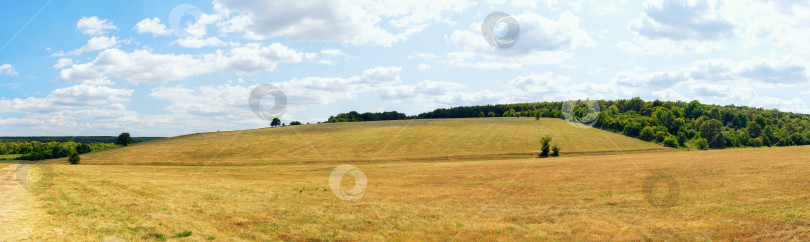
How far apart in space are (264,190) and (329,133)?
76.4m

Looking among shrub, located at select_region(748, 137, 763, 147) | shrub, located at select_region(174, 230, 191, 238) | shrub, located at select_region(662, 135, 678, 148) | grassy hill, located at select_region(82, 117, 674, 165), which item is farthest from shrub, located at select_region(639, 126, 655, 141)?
shrub, located at select_region(174, 230, 191, 238)

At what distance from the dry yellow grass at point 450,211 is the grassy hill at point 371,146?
130 ft

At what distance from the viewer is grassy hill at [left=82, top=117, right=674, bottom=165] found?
73625mm

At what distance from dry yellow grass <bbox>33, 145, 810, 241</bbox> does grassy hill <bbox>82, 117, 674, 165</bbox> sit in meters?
39.6

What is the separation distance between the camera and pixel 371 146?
85.0 metres

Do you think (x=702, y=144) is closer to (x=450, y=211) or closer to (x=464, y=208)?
(x=464, y=208)

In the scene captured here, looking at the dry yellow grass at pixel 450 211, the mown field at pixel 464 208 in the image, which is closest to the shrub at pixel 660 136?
the mown field at pixel 464 208

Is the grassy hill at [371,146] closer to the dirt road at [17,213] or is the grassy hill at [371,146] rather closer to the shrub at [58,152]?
the shrub at [58,152]

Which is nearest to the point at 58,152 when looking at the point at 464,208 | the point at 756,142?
the point at 464,208

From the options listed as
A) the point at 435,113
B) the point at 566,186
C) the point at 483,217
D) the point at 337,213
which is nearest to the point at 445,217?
the point at 483,217

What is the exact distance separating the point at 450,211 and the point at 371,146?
203 feet

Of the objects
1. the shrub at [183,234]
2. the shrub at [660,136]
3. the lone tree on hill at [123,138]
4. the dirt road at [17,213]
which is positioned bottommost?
the shrub at [660,136]

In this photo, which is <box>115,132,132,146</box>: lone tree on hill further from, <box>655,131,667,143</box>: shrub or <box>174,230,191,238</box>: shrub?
<box>655,131,667,143</box>: shrub

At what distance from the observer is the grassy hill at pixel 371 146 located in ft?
242
